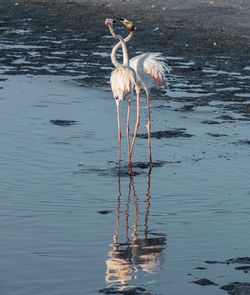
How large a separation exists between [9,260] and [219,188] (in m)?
4.07

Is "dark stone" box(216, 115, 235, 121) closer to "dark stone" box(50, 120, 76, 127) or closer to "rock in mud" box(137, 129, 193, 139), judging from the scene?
"rock in mud" box(137, 129, 193, 139)

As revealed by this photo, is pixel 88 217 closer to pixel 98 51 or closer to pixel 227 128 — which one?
pixel 227 128

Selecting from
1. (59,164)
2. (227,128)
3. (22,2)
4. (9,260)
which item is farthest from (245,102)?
(22,2)

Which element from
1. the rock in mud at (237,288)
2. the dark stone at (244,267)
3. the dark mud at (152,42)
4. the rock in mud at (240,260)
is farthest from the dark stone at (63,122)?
the rock in mud at (237,288)

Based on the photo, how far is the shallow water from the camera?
954 centimetres

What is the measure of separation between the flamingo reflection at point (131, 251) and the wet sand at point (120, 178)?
0.01 meters

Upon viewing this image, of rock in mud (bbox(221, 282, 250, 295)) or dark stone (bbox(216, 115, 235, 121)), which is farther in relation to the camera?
dark stone (bbox(216, 115, 235, 121))

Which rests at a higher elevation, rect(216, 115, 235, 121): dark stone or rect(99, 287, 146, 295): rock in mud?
rect(99, 287, 146, 295): rock in mud

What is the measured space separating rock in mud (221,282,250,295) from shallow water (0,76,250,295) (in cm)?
14

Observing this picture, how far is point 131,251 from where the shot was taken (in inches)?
411

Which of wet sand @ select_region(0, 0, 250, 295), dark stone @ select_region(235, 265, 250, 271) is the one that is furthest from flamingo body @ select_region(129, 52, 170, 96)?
dark stone @ select_region(235, 265, 250, 271)

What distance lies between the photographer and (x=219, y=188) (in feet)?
42.9

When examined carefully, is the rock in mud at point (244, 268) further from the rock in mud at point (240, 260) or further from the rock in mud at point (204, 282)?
the rock in mud at point (204, 282)

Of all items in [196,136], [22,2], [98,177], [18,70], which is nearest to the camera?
[98,177]
